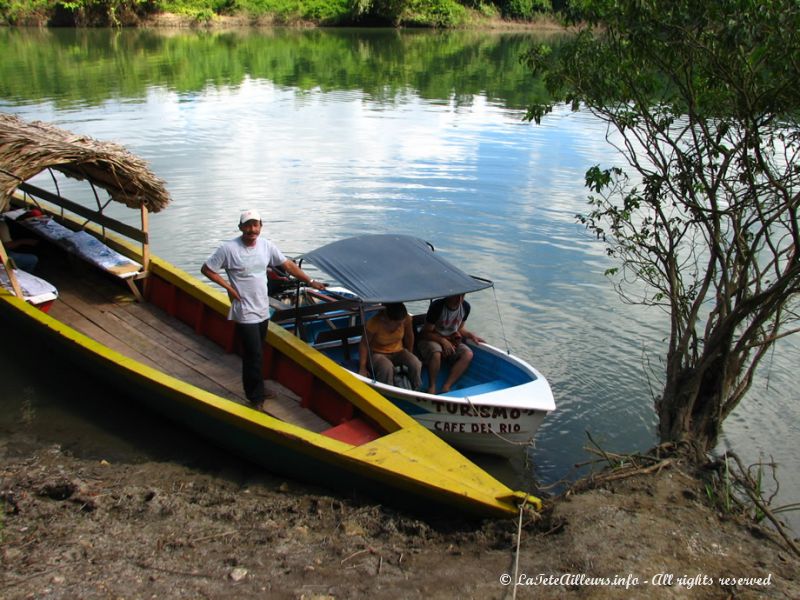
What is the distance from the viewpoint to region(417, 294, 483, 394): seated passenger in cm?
762

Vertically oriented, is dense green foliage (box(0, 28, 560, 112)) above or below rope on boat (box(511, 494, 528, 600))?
above

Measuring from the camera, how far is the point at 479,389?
24.1ft

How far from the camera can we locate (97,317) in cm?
891

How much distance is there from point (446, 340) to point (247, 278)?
8.05 ft

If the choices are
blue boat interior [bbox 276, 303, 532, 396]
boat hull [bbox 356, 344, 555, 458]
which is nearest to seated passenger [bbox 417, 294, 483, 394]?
blue boat interior [bbox 276, 303, 532, 396]

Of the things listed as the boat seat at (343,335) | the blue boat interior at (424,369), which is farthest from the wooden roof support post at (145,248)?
the boat seat at (343,335)

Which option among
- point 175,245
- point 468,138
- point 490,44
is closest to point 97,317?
point 175,245

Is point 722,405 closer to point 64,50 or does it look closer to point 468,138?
point 468,138

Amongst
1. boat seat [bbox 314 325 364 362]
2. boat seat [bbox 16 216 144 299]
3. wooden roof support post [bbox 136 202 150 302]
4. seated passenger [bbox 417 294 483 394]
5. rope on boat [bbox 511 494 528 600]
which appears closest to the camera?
rope on boat [bbox 511 494 528 600]

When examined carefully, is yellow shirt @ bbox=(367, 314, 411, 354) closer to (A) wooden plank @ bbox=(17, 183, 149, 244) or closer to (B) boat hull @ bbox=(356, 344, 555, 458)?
(B) boat hull @ bbox=(356, 344, 555, 458)

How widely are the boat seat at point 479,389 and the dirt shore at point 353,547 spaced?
1.82m

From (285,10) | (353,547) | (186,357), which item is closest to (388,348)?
(186,357)

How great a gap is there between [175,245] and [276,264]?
6719mm

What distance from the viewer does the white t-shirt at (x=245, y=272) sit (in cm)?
633
